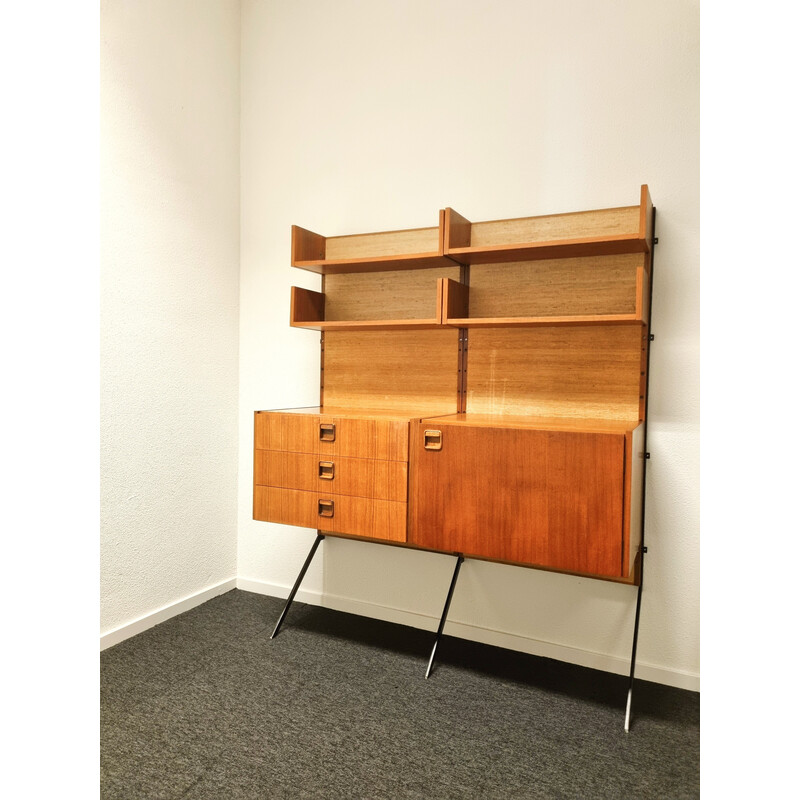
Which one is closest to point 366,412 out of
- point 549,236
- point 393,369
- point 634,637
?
point 393,369

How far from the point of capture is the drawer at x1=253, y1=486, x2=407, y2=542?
6.84 ft

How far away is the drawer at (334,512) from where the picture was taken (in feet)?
6.84

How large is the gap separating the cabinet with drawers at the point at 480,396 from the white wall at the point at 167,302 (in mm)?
513

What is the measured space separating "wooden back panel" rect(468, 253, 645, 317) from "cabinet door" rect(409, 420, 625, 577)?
1.95ft

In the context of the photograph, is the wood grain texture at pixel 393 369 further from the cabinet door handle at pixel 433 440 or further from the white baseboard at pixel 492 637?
the white baseboard at pixel 492 637

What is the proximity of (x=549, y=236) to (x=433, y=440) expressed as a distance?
0.89 metres

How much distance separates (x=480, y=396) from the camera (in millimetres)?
2385

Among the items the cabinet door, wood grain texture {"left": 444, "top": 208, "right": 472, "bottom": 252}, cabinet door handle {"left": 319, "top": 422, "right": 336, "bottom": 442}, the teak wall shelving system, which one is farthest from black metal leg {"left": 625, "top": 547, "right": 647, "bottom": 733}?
wood grain texture {"left": 444, "top": 208, "right": 472, "bottom": 252}

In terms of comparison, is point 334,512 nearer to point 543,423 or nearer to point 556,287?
point 543,423

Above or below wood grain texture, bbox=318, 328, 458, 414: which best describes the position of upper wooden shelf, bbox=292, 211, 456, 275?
above

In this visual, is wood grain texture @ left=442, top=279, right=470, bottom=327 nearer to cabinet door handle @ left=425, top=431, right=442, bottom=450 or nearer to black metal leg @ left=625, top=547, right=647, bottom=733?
cabinet door handle @ left=425, top=431, right=442, bottom=450
